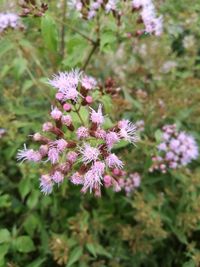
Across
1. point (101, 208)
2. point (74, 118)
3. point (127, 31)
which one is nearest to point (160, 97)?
Result: point (127, 31)

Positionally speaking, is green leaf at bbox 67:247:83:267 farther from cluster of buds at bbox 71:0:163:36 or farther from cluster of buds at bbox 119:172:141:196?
cluster of buds at bbox 71:0:163:36

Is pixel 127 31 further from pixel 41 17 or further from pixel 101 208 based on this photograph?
pixel 101 208

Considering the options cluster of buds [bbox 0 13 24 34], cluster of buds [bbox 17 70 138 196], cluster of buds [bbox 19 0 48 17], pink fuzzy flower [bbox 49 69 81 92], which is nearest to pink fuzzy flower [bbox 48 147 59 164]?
cluster of buds [bbox 17 70 138 196]

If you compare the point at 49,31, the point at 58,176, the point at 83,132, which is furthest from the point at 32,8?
the point at 58,176

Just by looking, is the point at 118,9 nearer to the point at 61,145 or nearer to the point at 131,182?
the point at 131,182

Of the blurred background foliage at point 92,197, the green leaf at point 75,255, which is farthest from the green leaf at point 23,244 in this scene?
the green leaf at point 75,255

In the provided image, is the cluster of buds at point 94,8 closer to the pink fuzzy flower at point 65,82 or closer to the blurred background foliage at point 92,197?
the blurred background foliage at point 92,197
